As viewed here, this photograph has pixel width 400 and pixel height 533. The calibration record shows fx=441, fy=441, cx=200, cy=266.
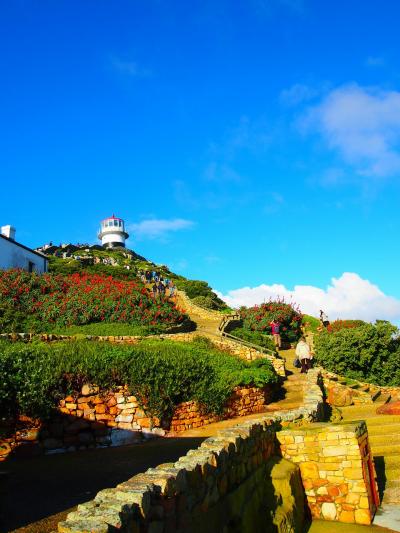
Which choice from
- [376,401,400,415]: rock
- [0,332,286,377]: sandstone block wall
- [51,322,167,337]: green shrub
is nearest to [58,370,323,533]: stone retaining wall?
[376,401,400,415]: rock

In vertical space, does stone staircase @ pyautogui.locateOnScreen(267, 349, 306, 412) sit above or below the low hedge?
below

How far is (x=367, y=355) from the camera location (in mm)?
20703

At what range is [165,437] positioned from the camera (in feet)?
39.8

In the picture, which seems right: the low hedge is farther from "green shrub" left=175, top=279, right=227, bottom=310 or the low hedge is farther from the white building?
"green shrub" left=175, top=279, right=227, bottom=310

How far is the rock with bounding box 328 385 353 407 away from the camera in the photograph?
643 inches

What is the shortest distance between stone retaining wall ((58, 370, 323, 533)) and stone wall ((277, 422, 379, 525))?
364mm

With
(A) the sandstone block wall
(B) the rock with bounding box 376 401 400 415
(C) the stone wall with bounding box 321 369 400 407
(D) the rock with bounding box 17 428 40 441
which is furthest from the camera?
(A) the sandstone block wall

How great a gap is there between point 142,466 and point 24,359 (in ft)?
15.6

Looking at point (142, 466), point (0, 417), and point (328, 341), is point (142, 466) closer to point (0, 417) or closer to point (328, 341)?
point (0, 417)

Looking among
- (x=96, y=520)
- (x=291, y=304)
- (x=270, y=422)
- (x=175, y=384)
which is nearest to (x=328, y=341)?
(x=291, y=304)

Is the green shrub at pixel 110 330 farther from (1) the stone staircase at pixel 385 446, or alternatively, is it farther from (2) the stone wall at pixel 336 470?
(2) the stone wall at pixel 336 470

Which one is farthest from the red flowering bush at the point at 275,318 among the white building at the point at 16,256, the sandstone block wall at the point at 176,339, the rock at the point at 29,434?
the rock at the point at 29,434

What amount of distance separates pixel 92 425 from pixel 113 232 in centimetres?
6954

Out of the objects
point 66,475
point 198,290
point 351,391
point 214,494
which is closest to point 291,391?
point 351,391
